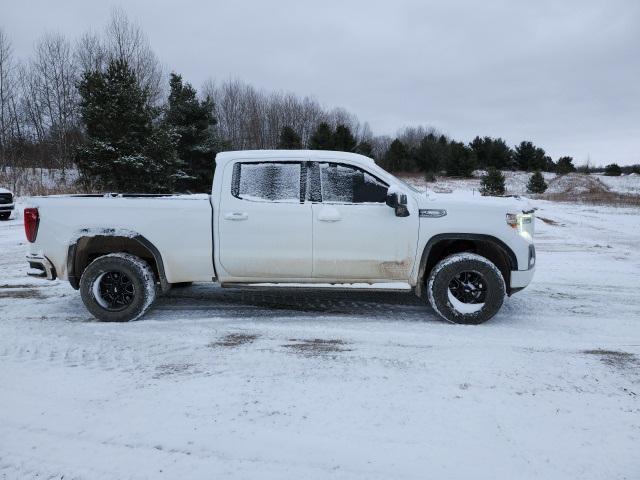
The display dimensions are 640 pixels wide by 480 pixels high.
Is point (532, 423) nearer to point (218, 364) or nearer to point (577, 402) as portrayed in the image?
point (577, 402)

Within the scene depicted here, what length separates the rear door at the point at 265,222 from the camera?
187 inches

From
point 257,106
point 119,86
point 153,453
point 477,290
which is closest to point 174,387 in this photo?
point 153,453

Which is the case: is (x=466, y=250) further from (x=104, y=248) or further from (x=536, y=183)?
(x=536, y=183)

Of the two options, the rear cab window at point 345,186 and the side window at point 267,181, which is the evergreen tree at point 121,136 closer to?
the side window at point 267,181

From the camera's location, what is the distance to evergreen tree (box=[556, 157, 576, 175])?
154 feet

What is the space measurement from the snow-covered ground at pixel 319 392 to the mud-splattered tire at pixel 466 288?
0.51ft

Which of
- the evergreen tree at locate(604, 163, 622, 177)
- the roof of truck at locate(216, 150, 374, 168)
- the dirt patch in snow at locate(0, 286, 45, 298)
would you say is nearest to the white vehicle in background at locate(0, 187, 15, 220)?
the dirt patch in snow at locate(0, 286, 45, 298)

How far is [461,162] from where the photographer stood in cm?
4644

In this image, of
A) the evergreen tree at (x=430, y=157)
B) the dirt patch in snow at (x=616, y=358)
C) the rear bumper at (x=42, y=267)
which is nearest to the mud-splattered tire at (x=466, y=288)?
the dirt patch in snow at (x=616, y=358)

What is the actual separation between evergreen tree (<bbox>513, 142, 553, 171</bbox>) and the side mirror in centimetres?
5210

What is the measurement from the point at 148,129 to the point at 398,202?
66.2 feet

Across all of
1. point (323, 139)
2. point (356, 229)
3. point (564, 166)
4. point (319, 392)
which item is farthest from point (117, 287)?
point (564, 166)

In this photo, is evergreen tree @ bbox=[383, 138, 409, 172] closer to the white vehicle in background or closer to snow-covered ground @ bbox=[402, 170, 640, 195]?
snow-covered ground @ bbox=[402, 170, 640, 195]

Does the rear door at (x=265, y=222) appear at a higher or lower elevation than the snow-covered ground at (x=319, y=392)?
higher
